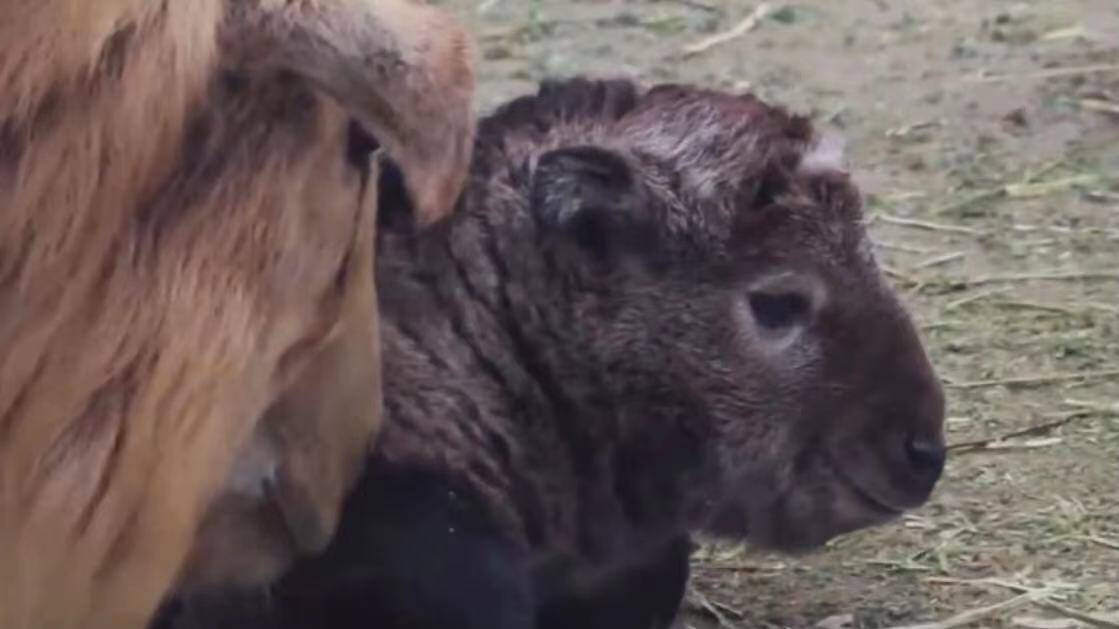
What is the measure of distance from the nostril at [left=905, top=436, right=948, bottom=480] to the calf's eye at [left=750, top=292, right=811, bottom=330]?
25 cm

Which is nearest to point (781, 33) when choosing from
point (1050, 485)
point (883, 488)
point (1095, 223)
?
point (1095, 223)

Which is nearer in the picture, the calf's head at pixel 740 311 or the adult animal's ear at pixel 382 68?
the adult animal's ear at pixel 382 68

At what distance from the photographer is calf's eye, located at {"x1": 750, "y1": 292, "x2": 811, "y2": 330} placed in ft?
13.2

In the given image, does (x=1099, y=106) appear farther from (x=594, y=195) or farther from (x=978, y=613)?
(x=594, y=195)

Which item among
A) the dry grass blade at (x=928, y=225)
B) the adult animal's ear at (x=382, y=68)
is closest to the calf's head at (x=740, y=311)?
the adult animal's ear at (x=382, y=68)

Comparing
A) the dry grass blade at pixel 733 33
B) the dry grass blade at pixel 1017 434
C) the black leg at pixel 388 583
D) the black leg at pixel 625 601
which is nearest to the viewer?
the black leg at pixel 388 583

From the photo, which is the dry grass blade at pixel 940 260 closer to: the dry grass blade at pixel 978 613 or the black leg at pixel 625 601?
the dry grass blade at pixel 978 613

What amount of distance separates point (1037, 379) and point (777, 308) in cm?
127

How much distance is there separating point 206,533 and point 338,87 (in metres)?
0.71

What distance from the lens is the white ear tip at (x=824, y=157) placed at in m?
4.08

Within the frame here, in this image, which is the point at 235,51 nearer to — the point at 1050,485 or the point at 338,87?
the point at 338,87

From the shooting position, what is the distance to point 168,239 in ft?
10.1

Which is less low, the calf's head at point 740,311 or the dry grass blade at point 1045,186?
the calf's head at point 740,311

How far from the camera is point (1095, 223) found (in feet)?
20.0
